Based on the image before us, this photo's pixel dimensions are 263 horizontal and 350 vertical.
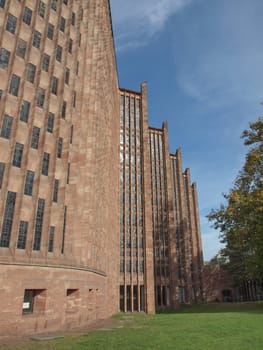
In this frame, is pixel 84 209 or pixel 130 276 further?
pixel 130 276

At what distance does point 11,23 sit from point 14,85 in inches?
225

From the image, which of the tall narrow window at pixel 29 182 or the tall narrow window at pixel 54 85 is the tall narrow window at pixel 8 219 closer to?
the tall narrow window at pixel 29 182

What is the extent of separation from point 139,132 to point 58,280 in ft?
134

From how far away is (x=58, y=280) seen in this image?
20766 mm

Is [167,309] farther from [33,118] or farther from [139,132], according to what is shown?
[33,118]

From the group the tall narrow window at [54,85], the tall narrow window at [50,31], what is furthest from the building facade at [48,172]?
the tall narrow window at [54,85]

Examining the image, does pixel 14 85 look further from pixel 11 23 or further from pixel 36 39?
pixel 36 39

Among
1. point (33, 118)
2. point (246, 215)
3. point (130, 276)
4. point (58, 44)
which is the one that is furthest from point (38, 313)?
point (130, 276)

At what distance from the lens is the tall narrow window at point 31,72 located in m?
23.9

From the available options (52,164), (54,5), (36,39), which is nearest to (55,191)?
(52,164)

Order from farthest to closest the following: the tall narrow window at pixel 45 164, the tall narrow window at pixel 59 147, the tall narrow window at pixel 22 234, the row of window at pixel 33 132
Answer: the tall narrow window at pixel 59 147
the tall narrow window at pixel 45 164
the row of window at pixel 33 132
the tall narrow window at pixel 22 234

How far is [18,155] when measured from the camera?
21.6 meters

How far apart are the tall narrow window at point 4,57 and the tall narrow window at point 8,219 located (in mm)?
10357

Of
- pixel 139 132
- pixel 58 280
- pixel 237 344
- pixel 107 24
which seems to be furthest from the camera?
pixel 139 132
